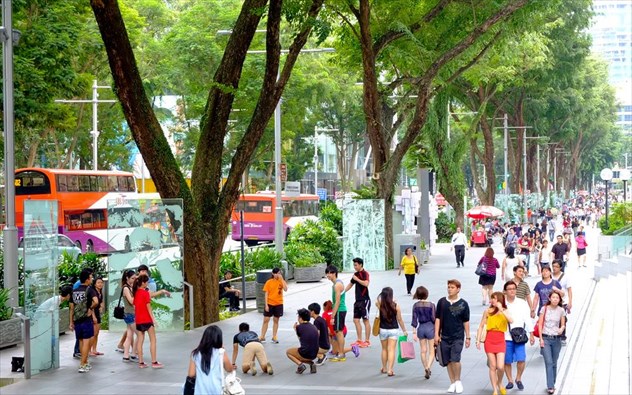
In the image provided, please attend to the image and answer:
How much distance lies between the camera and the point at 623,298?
28.8m

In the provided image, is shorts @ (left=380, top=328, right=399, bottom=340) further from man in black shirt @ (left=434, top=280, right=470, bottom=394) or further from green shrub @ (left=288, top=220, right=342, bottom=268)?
green shrub @ (left=288, top=220, right=342, bottom=268)

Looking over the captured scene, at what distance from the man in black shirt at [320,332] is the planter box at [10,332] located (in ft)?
18.5

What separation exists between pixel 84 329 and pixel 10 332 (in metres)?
3.11

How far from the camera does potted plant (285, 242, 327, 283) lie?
1302 inches

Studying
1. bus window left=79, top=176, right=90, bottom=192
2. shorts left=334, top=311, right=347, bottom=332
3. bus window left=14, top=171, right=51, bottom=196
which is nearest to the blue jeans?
shorts left=334, top=311, right=347, bottom=332

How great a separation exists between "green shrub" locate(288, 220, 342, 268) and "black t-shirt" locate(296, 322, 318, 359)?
62.8 ft

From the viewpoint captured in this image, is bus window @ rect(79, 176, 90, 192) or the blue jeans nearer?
the blue jeans

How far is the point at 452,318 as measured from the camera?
14320 millimetres

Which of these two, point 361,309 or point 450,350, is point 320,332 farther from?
point 450,350

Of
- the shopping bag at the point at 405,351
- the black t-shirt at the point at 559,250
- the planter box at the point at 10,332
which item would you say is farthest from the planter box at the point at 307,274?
the shopping bag at the point at 405,351

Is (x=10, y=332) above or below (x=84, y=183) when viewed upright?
below

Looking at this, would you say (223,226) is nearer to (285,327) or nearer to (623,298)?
(285,327)

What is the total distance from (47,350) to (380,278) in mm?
18385

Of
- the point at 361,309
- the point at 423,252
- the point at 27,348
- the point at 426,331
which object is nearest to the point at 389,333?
the point at 426,331
